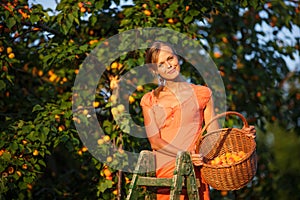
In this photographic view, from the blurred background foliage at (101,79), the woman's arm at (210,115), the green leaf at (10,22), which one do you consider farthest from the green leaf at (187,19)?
the woman's arm at (210,115)

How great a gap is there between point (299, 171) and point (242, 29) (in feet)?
15.3

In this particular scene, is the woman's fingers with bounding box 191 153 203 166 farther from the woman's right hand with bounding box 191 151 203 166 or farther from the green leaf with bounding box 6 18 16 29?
the green leaf with bounding box 6 18 16 29

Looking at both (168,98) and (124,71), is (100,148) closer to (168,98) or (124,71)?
(124,71)

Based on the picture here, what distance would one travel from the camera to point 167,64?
3295 mm

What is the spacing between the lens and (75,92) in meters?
4.48

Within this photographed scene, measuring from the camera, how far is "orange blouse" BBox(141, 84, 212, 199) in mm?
3285

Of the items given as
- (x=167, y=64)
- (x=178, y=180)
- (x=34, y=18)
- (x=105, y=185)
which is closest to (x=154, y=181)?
(x=178, y=180)

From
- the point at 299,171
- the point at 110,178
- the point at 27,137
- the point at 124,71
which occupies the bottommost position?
the point at 299,171

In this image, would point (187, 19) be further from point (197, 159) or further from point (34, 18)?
point (197, 159)

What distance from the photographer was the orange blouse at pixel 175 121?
10.8 ft

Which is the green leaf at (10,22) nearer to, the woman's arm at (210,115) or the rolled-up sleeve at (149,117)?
the rolled-up sleeve at (149,117)

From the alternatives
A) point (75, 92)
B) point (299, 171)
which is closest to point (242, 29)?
point (75, 92)

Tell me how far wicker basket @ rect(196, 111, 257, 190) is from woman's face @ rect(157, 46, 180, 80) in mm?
315

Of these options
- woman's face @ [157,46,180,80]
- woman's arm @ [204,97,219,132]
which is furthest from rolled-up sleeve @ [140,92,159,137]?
woman's arm @ [204,97,219,132]
